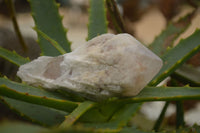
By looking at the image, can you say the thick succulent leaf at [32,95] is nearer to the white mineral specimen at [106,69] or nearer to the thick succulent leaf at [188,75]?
the white mineral specimen at [106,69]

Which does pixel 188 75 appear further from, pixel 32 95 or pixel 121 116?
pixel 32 95

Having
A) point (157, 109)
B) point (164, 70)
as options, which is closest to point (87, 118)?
point (164, 70)

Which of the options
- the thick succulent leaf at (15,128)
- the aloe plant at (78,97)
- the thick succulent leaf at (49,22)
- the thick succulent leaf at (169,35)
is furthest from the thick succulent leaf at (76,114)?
the thick succulent leaf at (169,35)

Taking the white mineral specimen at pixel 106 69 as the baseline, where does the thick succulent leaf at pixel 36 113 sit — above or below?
below

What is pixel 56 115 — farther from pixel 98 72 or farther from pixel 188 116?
pixel 188 116

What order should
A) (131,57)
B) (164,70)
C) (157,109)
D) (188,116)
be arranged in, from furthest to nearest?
(157,109), (188,116), (164,70), (131,57)

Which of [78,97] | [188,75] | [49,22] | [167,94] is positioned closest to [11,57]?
[49,22]

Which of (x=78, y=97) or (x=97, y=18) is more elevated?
(x=97, y=18)
